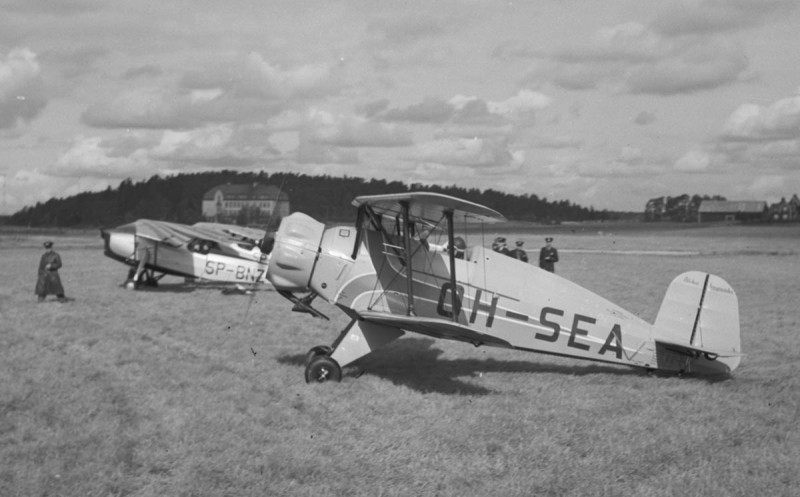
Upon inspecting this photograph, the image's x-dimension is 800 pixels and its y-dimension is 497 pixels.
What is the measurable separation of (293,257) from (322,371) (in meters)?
1.33

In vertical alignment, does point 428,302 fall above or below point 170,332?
above

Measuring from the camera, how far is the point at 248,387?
7488mm

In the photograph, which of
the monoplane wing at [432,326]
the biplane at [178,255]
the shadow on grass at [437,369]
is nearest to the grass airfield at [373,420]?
the shadow on grass at [437,369]

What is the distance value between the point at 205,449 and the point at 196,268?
13512mm

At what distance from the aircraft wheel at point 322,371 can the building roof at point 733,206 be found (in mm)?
109848

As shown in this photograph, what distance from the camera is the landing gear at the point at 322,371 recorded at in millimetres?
7742

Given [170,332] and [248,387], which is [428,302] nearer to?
[248,387]

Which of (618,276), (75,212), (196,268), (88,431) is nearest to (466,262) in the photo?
(88,431)

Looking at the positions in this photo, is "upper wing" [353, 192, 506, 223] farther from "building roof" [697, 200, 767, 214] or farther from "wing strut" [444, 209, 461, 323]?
"building roof" [697, 200, 767, 214]

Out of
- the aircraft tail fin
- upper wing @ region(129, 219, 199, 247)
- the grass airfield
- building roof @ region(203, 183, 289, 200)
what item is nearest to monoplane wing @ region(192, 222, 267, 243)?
upper wing @ region(129, 219, 199, 247)

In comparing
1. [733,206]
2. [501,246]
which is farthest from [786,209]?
[501,246]

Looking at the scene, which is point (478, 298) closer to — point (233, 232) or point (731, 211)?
point (233, 232)

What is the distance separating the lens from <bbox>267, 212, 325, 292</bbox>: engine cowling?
8.02 meters

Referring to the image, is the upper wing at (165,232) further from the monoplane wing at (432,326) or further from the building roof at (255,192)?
the monoplane wing at (432,326)
